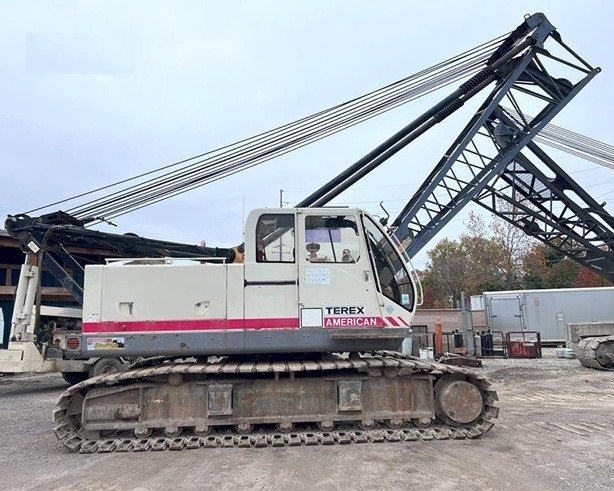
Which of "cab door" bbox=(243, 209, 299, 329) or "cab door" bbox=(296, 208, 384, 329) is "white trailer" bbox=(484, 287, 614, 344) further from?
"cab door" bbox=(243, 209, 299, 329)

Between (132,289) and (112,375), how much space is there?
3.91 ft

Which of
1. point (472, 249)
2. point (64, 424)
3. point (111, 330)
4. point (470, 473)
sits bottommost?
point (470, 473)

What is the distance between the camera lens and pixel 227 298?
6570mm

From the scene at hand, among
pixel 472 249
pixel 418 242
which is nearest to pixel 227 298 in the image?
pixel 418 242

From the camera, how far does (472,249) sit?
155ft

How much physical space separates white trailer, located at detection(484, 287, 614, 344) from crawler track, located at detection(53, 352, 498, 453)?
18.2 metres

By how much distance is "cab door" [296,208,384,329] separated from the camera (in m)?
6.56

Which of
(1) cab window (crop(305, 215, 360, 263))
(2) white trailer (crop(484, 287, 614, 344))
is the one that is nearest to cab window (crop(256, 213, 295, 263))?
(1) cab window (crop(305, 215, 360, 263))

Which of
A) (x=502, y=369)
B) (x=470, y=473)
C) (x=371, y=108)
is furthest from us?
(x=502, y=369)

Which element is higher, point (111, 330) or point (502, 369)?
point (111, 330)

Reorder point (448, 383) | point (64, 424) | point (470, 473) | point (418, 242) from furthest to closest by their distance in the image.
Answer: point (418, 242) < point (448, 383) < point (64, 424) < point (470, 473)

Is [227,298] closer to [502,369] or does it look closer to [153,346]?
[153,346]

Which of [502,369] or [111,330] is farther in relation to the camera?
[502,369]

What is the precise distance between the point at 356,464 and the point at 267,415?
1.57 meters
